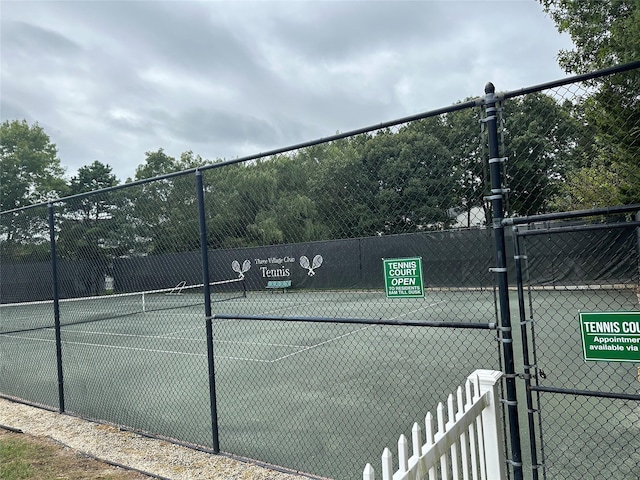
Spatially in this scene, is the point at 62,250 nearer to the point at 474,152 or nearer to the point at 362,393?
the point at 362,393

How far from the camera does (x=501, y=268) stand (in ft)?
8.29

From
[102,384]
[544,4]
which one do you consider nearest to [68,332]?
[102,384]

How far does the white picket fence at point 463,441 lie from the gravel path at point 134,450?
1615mm

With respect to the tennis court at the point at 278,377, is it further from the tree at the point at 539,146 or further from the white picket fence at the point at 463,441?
the white picket fence at the point at 463,441

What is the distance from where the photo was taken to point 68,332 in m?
13.2

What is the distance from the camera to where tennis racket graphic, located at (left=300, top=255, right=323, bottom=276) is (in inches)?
139

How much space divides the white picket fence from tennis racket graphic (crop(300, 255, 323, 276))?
1557mm

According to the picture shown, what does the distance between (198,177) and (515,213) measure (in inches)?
105

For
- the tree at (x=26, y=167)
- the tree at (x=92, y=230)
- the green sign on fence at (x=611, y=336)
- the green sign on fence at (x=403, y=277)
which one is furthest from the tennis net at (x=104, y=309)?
the tree at (x=26, y=167)

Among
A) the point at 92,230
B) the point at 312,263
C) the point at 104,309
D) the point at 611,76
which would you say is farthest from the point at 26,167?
the point at 611,76

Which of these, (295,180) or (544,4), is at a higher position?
(544,4)

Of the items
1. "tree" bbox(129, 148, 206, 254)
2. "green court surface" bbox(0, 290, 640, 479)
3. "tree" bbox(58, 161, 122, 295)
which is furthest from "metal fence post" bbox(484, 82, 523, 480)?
"tree" bbox(58, 161, 122, 295)

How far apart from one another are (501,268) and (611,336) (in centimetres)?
60

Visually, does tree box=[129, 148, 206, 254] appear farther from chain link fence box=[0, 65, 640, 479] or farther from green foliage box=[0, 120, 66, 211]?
green foliage box=[0, 120, 66, 211]
